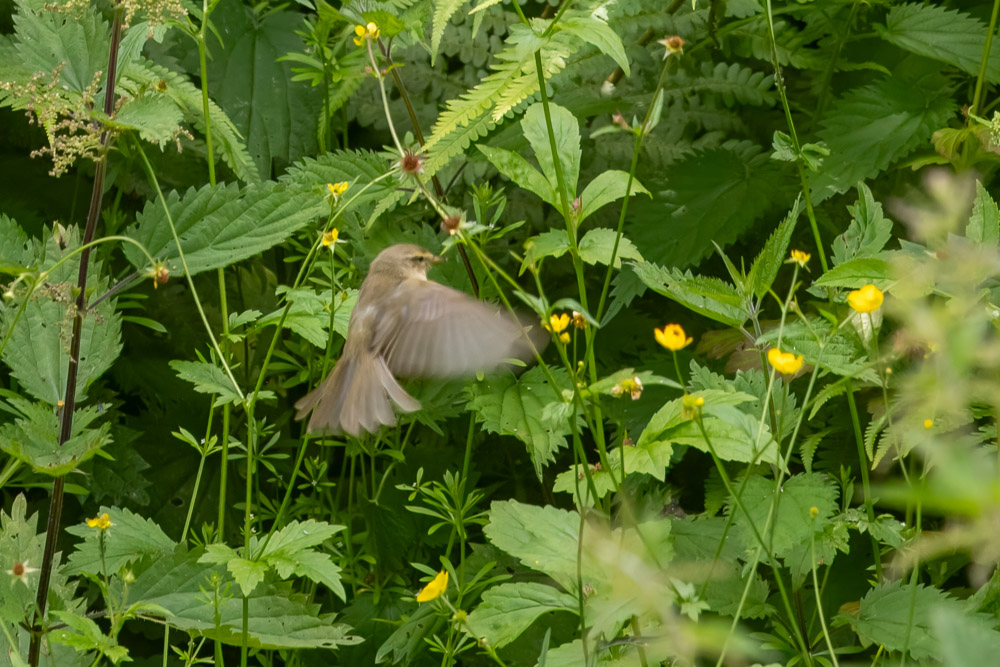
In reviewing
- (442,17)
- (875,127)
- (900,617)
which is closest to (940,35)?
(875,127)

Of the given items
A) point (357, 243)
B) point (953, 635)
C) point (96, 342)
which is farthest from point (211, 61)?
point (953, 635)

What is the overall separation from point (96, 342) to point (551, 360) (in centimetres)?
113

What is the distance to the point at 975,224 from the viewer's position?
157 centimetres

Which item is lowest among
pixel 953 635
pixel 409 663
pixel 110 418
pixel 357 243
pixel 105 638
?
pixel 409 663

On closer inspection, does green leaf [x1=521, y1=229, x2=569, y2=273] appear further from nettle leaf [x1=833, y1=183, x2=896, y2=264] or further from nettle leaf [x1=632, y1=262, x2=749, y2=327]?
nettle leaf [x1=833, y1=183, x2=896, y2=264]

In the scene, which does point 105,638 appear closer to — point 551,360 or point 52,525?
point 52,525

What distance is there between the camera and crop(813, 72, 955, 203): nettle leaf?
2223 millimetres

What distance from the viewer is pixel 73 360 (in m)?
1.45

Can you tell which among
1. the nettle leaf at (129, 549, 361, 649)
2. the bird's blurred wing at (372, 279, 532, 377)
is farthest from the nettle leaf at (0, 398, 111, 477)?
the bird's blurred wing at (372, 279, 532, 377)

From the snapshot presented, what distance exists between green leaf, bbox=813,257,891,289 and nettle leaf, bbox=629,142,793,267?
0.73m

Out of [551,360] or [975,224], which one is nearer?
[975,224]

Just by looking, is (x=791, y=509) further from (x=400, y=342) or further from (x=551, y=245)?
(x=400, y=342)

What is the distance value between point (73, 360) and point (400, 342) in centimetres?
56

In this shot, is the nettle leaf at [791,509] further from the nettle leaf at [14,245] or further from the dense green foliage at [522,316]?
the nettle leaf at [14,245]
